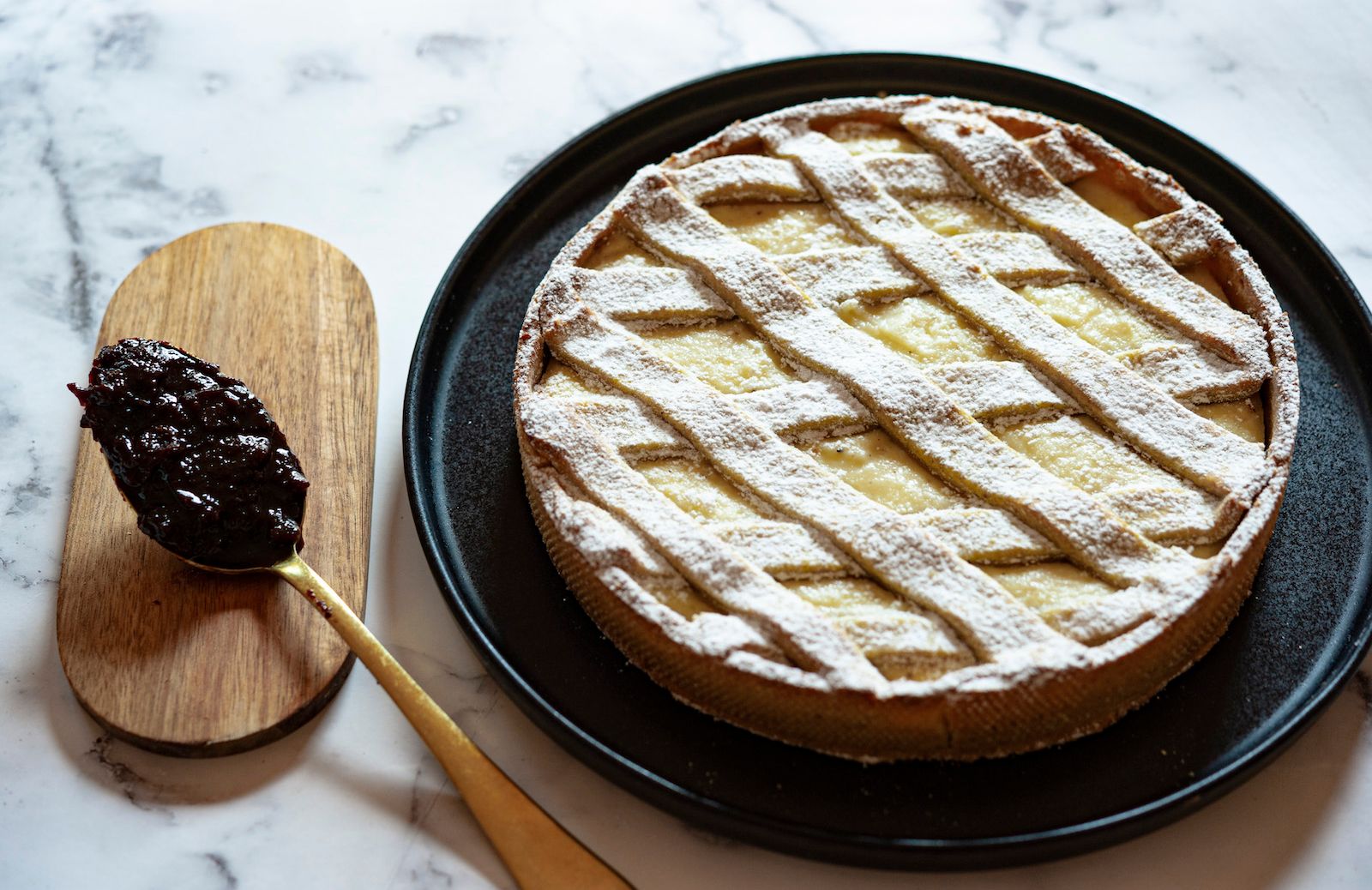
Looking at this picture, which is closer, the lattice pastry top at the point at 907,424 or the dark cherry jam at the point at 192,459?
the lattice pastry top at the point at 907,424

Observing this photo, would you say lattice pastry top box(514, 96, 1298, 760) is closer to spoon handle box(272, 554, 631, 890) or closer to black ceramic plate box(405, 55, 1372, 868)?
black ceramic plate box(405, 55, 1372, 868)

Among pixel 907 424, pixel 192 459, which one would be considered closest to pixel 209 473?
pixel 192 459

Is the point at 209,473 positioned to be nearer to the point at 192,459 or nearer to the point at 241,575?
the point at 192,459

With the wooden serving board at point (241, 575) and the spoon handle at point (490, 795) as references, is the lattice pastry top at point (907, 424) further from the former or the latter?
the wooden serving board at point (241, 575)

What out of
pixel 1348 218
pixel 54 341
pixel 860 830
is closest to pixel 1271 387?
pixel 1348 218

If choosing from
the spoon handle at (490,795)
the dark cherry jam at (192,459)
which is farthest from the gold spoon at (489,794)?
the dark cherry jam at (192,459)

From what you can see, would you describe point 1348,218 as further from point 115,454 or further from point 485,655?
point 115,454

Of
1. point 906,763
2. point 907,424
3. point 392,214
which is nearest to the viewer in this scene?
point 906,763

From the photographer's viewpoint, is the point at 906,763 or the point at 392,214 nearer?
the point at 906,763
